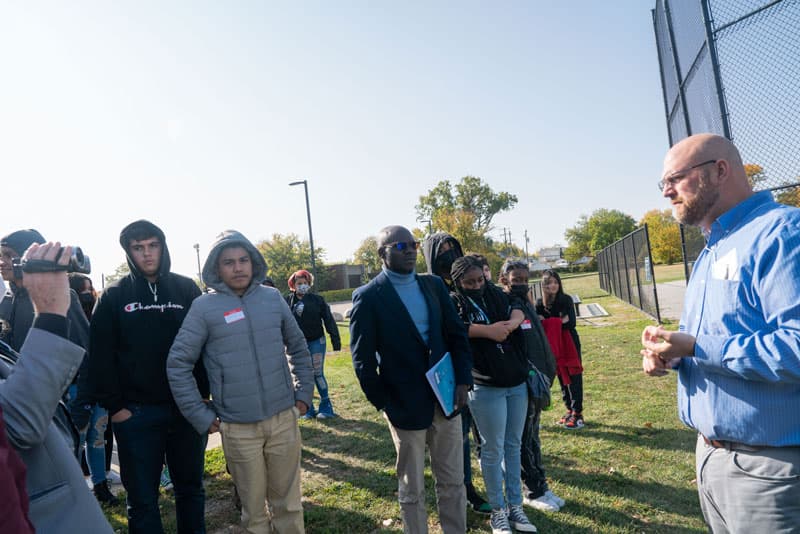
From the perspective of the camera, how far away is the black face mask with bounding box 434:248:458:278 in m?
4.09

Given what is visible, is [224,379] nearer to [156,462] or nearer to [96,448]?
[156,462]

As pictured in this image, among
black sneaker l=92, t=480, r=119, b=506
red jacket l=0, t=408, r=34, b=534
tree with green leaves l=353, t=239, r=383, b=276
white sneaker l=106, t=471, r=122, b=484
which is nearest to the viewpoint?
red jacket l=0, t=408, r=34, b=534

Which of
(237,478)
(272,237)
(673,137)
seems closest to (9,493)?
(237,478)

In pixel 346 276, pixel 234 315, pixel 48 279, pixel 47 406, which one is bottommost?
pixel 47 406

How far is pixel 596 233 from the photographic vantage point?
88.8 meters

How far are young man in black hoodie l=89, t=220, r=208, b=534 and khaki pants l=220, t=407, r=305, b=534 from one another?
341 millimetres

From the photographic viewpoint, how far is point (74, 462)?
149cm

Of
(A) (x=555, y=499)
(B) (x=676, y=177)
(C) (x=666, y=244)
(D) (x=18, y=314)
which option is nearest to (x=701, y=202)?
(B) (x=676, y=177)

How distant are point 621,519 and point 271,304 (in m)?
2.97

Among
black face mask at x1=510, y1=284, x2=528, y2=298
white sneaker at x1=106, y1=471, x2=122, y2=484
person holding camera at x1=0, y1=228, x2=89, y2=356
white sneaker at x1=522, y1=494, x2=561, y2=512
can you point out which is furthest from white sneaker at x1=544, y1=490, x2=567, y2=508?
white sneaker at x1=106, y1=471, x2=122, y2=484

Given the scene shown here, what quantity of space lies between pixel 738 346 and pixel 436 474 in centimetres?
204

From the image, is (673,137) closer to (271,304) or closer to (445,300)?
(445,300)

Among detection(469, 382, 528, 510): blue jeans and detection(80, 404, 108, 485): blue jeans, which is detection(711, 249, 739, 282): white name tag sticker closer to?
detection(469, 382, 528, 510): blue jeans

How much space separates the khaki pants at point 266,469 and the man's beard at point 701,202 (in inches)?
103
